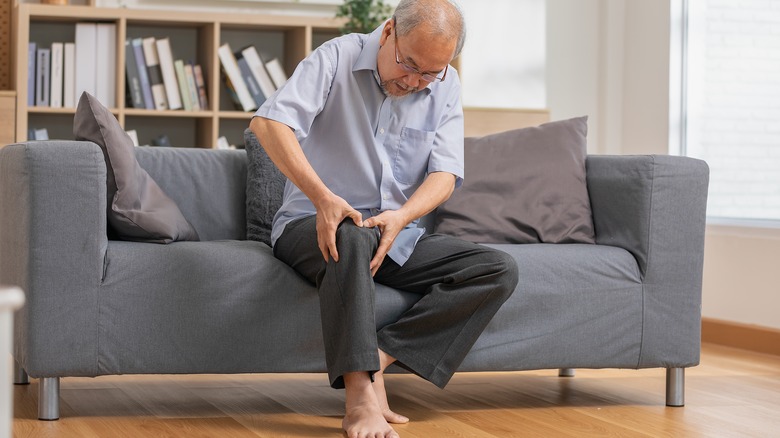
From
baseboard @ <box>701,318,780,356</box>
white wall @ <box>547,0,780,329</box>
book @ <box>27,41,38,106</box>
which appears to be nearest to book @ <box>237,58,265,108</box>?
book @ <box>27,41,38,106</box>

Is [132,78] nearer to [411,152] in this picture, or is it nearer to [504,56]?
[504,56]

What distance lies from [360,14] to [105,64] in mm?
1025

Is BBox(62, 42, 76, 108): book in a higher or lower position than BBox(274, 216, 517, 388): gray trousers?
higher

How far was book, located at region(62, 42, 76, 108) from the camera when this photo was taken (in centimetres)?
423

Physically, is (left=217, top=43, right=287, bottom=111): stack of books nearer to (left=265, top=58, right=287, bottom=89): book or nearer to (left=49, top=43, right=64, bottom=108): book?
(left=265, top=58, right=287, bottom=89): book

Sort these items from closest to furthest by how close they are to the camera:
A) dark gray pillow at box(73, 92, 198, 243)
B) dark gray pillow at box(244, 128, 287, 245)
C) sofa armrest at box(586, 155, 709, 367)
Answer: dark gray pillow at box(73, 92, 198, 243)
sofa armrest at box(586, 155, 709, 367)
dark gray pillow at box(244, 128, 287, 245)

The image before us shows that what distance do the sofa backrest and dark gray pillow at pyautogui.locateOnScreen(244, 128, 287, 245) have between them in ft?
0.31

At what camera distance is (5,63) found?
173 inches

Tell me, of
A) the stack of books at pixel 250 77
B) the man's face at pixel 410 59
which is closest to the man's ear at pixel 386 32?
the man's face at pixel 410 59

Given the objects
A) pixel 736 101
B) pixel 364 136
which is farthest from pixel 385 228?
pixel 736 101

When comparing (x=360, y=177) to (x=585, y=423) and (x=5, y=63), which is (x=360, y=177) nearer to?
(x=585, y=423)

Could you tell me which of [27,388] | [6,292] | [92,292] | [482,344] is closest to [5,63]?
[27,388]

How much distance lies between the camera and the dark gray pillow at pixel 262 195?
113 inches

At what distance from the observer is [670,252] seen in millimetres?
2766
